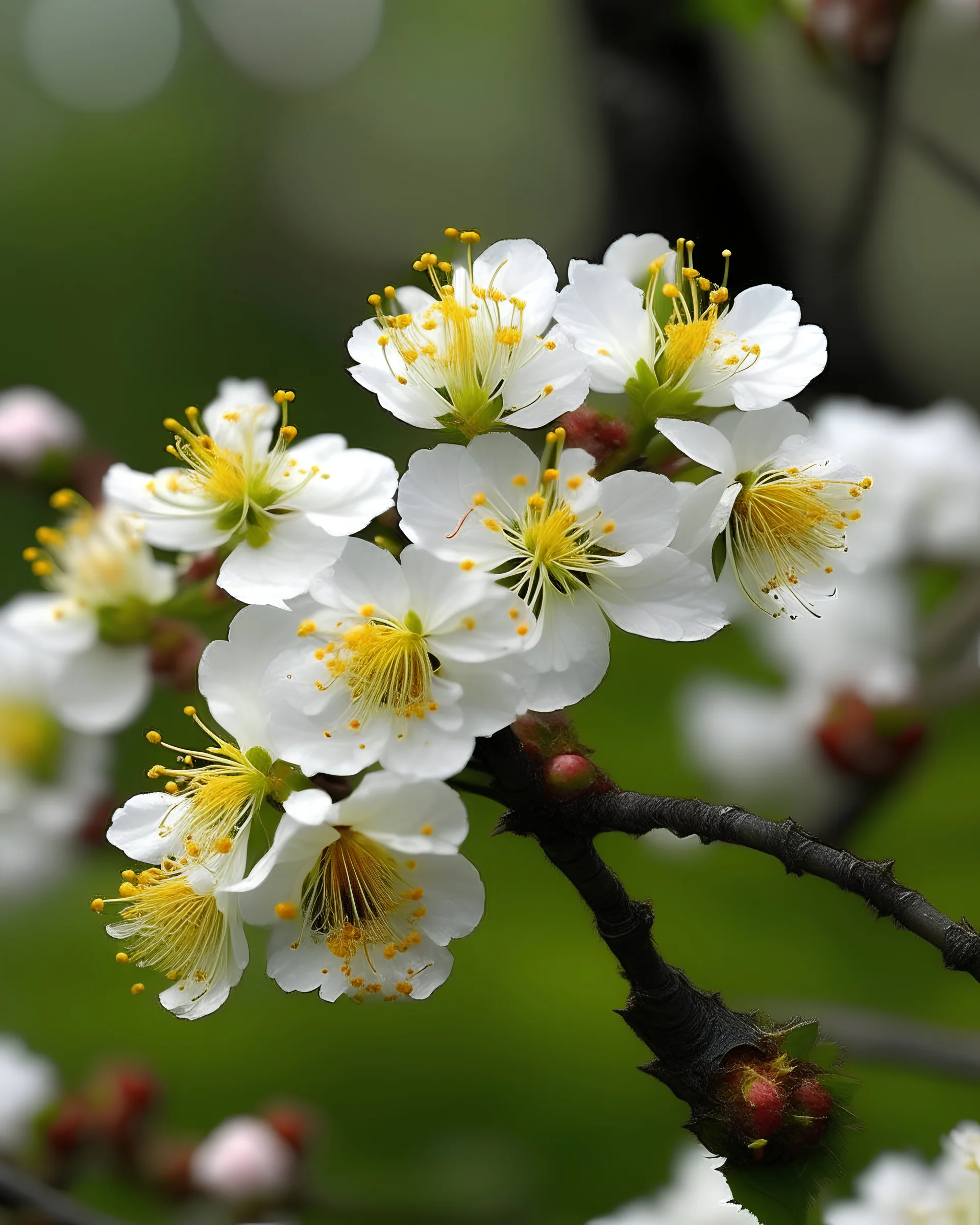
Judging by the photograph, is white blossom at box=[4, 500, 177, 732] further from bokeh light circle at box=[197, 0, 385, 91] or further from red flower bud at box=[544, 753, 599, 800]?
bokeh light circle at box=[197, 0, 385, 91]

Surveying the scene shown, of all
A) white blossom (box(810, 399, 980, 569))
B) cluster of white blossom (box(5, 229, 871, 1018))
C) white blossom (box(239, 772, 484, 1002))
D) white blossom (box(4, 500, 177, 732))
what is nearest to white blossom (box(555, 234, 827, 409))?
cluster of white blossom (box(5, 229, 871, 1018))

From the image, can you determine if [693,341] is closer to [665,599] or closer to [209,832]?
[665,599]

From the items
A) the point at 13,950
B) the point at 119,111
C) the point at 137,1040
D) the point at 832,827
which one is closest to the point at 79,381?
the point at 119,111

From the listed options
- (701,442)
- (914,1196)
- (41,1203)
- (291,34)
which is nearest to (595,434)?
(701,442)

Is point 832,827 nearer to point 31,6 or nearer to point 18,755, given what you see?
point 18,755

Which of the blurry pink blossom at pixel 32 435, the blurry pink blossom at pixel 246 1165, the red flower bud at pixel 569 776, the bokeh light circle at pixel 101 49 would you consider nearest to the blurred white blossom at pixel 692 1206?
the blurry pink blossom at pixel 246 1165

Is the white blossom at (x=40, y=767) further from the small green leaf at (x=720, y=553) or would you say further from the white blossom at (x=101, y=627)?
the small green leaf at (x=720, y=553)
